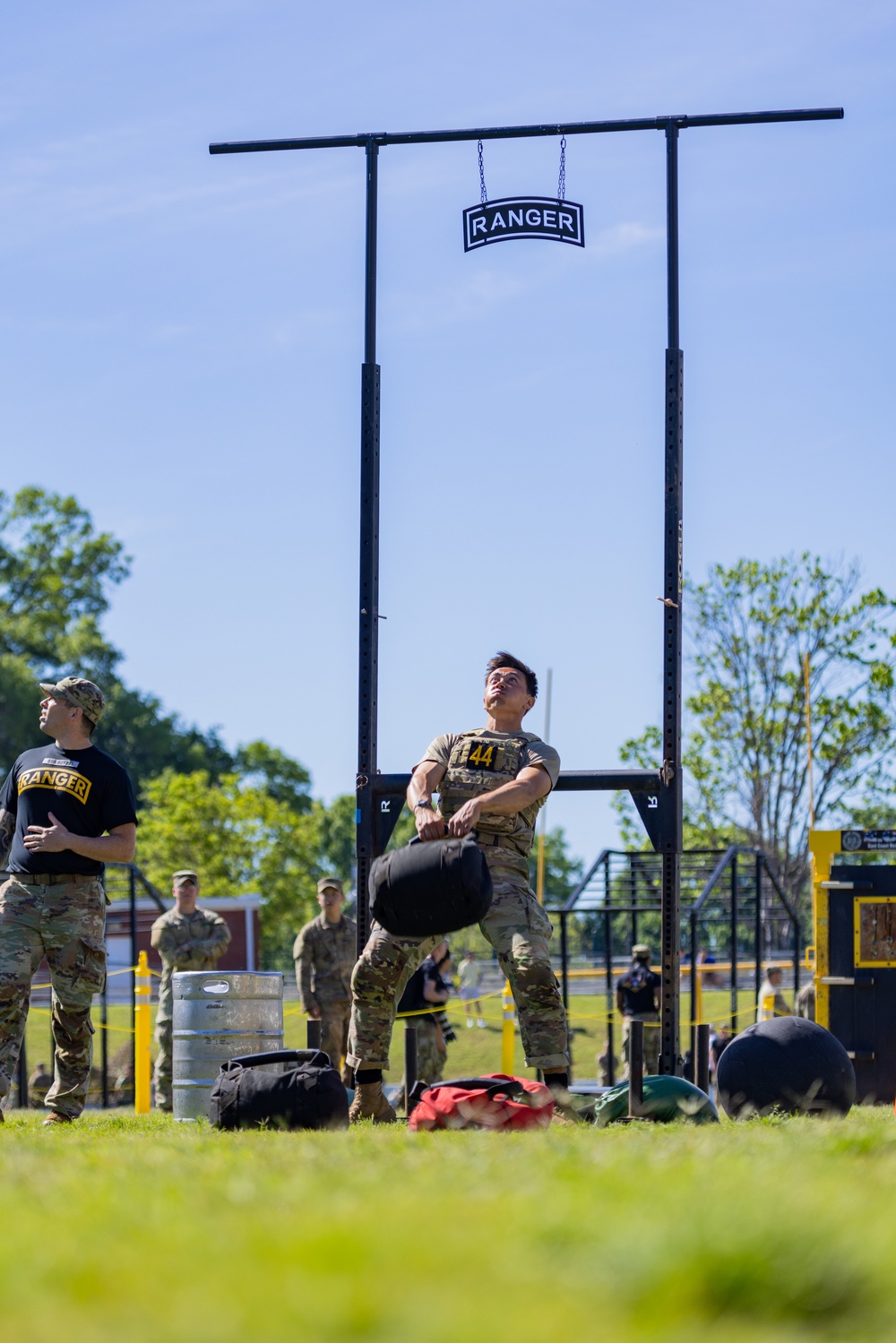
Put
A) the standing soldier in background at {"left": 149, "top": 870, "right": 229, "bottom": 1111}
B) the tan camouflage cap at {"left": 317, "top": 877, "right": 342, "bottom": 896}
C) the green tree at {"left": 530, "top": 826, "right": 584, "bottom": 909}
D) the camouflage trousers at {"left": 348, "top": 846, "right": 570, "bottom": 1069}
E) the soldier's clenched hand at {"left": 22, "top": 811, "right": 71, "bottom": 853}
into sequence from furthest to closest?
1. the green tree at {"left": 530, "top": 826, "right": 584, "bottom": 909}
2. the tan camouflage cap at {"left": 317, "top": 877, "right": 342, "bottom": 896}
3. the standing soldier in background at {"left": 149, "top": 870, "right": 229, "bottom": 1111}
4. the soldier's clenched hand at {"left": 22, "top": 811, "right": 71, "bottom": 853}
5. the camouflage trousers at {"left": 348, "top": 846, "right": 570, "bottom": 1069}

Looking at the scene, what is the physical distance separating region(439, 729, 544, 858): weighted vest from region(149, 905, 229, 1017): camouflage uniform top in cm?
645

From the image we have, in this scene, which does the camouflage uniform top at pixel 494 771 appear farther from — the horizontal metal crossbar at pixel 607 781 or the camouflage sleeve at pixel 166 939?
the camouflage sleeve at pixel 166 939

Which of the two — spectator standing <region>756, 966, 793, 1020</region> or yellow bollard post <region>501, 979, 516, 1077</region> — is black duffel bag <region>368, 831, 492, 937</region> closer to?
yellow bollard post <region>501, 979, 516, 1077</region>

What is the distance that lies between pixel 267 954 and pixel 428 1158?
57.8 metres

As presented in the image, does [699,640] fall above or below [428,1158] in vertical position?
above

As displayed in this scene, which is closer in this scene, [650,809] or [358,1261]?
[358,1261]

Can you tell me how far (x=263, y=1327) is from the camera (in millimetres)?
2328

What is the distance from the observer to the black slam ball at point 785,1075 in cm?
795

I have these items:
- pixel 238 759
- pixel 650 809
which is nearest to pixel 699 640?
pixel 650 809

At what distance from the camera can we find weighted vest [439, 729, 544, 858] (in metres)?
7.98

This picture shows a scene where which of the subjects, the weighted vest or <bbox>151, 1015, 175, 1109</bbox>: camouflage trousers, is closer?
the weighted vest

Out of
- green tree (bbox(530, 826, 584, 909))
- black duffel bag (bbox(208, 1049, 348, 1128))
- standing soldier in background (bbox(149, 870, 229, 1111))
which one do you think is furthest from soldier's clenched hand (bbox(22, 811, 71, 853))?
green tree (bbox(530, 826, 584, 909))

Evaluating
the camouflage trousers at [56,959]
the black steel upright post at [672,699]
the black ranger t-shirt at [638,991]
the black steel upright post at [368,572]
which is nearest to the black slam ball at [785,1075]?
the black steel upright post at [672,699]

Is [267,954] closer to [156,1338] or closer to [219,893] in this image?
[219,893]
